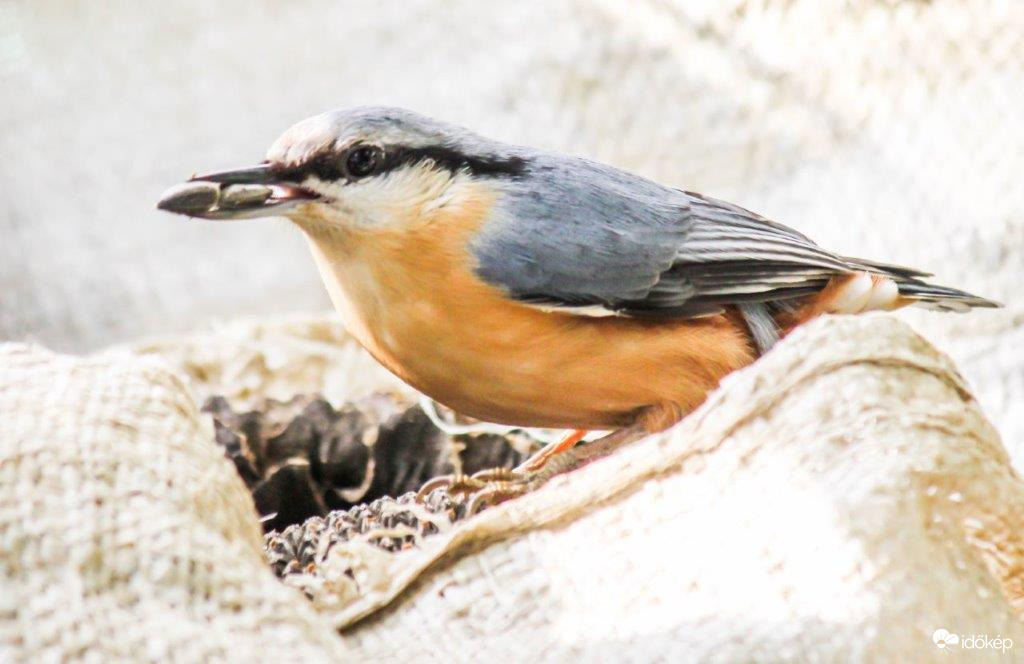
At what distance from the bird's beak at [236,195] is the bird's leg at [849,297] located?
71 cm

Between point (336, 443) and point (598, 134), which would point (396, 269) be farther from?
point (598, 134)

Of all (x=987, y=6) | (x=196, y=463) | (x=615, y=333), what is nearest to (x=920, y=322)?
(x=987, y=6)

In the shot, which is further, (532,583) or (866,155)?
(866,155)

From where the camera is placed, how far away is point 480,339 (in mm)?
1603

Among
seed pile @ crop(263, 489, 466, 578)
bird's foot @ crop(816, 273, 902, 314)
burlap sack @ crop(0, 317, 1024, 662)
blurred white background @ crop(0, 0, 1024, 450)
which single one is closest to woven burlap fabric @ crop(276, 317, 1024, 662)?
burlap sack @ crop(0, 317, 1024, 662)

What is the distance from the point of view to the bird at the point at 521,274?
160 cm

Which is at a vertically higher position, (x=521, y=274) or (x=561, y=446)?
(x=521, y=274)

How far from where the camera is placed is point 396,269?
1615 mm

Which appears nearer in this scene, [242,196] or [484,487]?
[242,196]

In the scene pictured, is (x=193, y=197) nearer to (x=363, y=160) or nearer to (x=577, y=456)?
(x=363, y=160)

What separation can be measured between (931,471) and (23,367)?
37.0 inches

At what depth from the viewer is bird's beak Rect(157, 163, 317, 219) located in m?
1.52

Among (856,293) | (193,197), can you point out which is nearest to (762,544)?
(856,293)

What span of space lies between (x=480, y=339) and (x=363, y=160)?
274 mm
